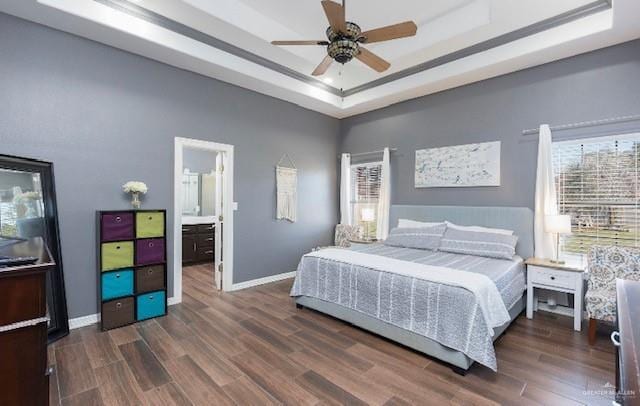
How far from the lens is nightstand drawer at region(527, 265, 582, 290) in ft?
9.98

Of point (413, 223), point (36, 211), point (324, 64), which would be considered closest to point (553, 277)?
point (413, 223)

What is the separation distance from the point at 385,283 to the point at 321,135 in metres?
3.59

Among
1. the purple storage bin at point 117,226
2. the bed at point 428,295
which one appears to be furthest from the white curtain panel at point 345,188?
→ the purple storage bin at point 117,226

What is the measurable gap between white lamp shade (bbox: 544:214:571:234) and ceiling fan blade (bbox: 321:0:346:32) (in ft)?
9.74

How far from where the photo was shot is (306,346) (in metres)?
2.73

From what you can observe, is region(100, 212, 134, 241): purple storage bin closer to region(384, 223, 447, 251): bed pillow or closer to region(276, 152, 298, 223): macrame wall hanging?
region(276, 152, 298, 223): macrame wall hanging

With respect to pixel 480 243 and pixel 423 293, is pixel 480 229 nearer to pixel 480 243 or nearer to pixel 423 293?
pixel 480 243

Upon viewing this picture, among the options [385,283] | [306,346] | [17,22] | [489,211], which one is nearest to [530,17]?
[489,211]

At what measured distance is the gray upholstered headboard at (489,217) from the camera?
12.1ft

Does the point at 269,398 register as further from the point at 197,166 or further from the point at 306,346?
the point at 197,166

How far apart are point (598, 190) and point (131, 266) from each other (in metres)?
5.22

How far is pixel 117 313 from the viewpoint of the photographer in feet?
10.1

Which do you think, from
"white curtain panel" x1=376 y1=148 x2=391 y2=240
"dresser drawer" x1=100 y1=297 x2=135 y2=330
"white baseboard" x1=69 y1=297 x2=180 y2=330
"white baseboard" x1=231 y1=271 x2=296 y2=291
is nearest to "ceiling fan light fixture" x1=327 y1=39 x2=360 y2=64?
"white curtain panel" x1=376 y1=148 x2=391 y2=240

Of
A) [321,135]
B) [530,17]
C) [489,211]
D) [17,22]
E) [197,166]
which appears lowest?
[489,211]
